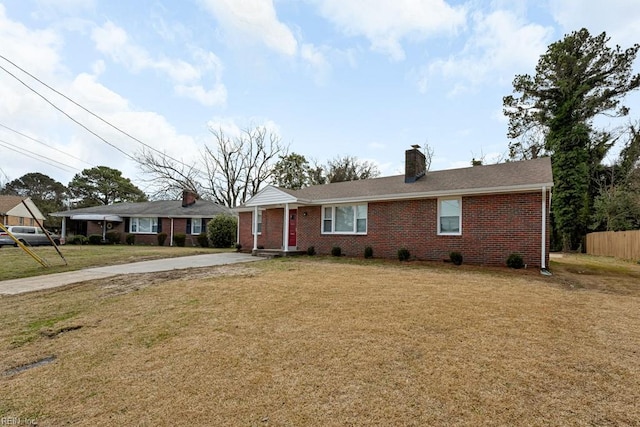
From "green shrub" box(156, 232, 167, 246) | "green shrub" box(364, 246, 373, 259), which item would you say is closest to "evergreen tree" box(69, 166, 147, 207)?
"green shrub" box(156, 232, 167, 246)

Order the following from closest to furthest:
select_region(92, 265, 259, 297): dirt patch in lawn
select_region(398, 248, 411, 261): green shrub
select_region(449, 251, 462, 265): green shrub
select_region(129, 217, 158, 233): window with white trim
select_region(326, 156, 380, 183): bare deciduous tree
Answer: select_region(92, 265, 259, 297): dirt patch in lawn
select_region(449, 251, 462, 265): green shrub
select_region(398, 248, 411, 261): green shrub
select_region(129, 217, 158, 233): window with white trim
select_region(326, 156, 380, 183): bare deciduous tree

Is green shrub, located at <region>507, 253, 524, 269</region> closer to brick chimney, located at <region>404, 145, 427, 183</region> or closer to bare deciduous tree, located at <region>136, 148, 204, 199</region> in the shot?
brick chimney, located at <region>404, 145, 427, 183</region>

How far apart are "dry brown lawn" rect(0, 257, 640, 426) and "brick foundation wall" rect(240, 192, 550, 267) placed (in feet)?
13.1

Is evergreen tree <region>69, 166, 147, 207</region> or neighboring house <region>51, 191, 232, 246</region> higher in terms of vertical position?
evergreen tree <region>69, 166, 147, 207</region>

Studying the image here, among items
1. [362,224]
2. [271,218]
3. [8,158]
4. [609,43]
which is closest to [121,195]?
[8,158]

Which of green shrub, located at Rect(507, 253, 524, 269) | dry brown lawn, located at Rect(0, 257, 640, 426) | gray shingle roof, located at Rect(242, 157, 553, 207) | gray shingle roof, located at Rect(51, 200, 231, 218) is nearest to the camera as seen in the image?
dry brown lawn, located at Rect(0, 257, 640, 426)

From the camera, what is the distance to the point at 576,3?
1173 cm

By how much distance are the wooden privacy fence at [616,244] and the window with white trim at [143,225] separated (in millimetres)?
31968

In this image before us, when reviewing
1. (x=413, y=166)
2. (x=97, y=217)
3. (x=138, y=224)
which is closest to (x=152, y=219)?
(x=138, y=224)

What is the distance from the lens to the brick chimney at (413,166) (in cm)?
1471

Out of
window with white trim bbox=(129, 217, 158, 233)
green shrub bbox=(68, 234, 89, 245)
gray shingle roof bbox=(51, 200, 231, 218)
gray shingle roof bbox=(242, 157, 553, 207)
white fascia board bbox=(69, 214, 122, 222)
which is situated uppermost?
gray shingle roof bbox=(242, 157, 553, 207)

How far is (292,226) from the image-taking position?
17.1 m

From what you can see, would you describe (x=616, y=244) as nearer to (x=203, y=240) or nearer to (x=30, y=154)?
(x=203, y=240)

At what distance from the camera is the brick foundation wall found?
34.9ft
